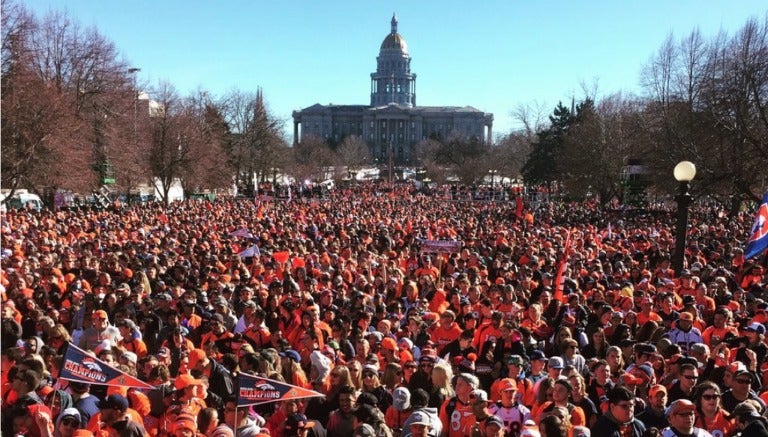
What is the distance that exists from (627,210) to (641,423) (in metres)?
33.1

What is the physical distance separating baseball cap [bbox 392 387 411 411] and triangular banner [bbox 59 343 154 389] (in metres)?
2.03

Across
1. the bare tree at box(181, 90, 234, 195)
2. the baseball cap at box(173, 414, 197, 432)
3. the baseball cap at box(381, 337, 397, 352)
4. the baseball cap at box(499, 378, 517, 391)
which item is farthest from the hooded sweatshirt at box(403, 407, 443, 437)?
the bare tree at box(181, 90, 234, 195)

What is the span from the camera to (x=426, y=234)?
2141 cm

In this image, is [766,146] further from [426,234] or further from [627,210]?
[426,234]

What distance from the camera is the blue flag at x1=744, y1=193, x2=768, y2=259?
32.2 ft

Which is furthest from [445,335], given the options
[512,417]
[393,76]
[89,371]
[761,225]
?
[393,76]

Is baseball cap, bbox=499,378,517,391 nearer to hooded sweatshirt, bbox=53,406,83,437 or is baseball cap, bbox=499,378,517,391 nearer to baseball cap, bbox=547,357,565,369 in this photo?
baseball cap, bbox=547,357,565,369

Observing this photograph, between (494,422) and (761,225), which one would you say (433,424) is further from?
(761,225)

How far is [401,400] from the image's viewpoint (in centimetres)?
576

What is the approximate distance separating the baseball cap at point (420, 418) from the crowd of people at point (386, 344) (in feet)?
0.05

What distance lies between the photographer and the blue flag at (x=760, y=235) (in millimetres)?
9828

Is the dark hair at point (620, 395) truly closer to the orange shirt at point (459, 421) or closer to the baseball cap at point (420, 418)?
the orange shirt at point (459, 421)

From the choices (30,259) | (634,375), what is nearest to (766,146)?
(634,375)

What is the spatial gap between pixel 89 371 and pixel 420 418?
2.67 m
